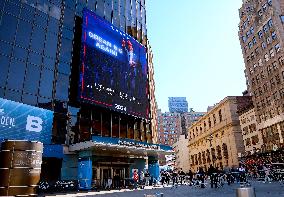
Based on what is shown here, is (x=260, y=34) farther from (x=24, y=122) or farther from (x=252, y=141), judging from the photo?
(x=24, y=122)

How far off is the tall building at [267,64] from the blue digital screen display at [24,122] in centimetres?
3694

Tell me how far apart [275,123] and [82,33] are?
116 ft

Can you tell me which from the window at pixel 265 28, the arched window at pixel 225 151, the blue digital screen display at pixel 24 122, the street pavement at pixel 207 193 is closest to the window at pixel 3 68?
the blue digital screen display at pixel 24 122

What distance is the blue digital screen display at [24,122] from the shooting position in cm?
2066

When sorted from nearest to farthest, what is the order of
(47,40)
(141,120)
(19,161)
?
(19,161) < (47,40) < (141,120)

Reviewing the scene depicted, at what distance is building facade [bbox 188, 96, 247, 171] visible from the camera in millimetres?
62156

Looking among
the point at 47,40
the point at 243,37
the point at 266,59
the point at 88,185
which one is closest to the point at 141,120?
the point at 88,185

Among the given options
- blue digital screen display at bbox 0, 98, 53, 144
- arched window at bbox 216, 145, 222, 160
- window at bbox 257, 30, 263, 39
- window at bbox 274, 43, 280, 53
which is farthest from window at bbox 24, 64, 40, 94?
arched window at bbox 216, 145, 222, 160

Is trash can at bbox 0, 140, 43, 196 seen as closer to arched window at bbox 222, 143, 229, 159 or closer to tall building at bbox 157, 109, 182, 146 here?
arched window at bbox 222, 143, 229, 159

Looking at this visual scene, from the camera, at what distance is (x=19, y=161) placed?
21.6 feet

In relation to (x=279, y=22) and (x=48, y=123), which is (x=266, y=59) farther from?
→ (x=48, y=123)

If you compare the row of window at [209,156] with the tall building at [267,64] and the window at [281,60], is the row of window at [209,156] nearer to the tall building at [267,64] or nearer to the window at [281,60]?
the tall building at [267,64]

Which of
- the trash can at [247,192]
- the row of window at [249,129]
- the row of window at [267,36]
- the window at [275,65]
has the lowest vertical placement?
the trash can at [247,192]

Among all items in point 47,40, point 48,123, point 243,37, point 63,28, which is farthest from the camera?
point 243,37
